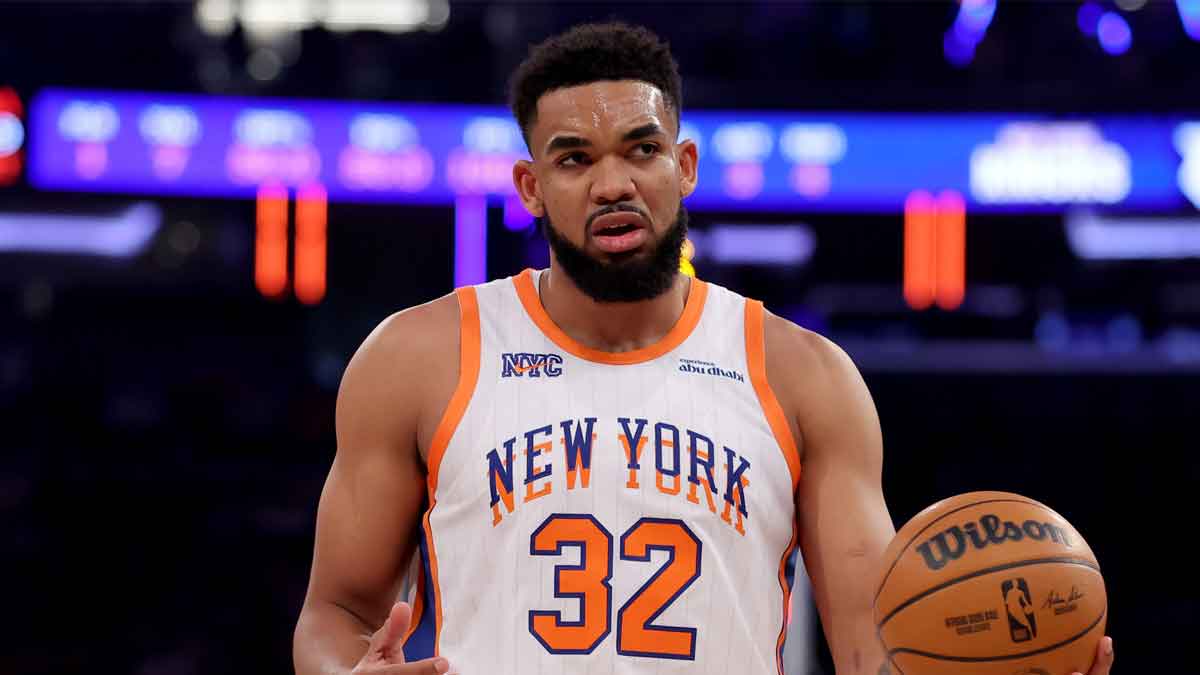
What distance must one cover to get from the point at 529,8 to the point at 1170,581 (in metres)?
6.25

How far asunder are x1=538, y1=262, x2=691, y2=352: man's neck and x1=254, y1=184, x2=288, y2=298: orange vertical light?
605 cm

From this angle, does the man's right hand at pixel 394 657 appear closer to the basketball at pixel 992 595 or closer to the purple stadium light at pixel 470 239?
the basketball at pixel 992 595

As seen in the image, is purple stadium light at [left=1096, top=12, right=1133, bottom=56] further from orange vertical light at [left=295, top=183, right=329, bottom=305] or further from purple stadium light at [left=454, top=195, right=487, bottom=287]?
orange vertical light at [left=295, top=183, right=329, bottom=305]

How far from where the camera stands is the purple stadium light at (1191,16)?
9.27 m

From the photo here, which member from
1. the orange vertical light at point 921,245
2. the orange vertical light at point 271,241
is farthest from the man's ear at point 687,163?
the orange vertical light at point 271,241

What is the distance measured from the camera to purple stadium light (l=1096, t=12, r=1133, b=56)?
9820mm

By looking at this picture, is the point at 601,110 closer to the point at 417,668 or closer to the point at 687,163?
the point at 687,163

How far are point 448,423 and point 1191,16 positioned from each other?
8.06 metres

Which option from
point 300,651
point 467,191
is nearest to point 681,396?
point 300,651

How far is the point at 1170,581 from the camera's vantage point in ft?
35.1

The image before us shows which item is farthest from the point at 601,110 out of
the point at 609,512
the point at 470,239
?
the point at 470,239

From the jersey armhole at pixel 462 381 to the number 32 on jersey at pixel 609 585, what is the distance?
25 centimetres

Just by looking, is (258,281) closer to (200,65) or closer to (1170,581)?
(200,65)

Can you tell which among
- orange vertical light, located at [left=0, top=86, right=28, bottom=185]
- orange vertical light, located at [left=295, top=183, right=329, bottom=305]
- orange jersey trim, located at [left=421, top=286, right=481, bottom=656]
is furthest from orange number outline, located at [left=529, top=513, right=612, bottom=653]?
orange vertical light, located at [left=0, top=86, right=28, bottom=185]
